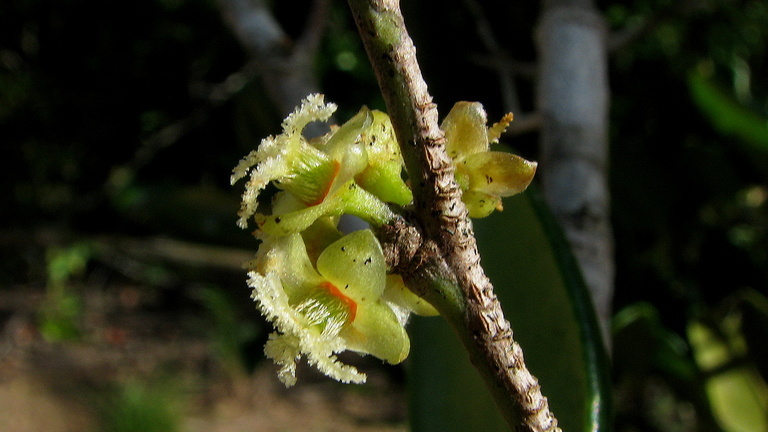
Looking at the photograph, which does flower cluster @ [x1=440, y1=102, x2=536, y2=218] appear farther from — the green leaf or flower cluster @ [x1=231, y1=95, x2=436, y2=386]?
the green leaf

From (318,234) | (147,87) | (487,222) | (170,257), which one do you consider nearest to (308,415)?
(170,257)

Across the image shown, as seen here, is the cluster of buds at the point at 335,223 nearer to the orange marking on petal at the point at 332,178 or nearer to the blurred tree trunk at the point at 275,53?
the orange marking on petal at the point at 332,178

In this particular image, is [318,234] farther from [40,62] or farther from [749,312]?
[40,62]

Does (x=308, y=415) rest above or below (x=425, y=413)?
below

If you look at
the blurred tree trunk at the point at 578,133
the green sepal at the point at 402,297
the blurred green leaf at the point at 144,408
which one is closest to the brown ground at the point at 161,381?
the blurred green leaf at the point at 144,408

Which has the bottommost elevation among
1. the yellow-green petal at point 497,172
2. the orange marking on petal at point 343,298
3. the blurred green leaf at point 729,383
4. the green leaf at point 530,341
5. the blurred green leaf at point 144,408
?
the blurred green leaf at point 729,383

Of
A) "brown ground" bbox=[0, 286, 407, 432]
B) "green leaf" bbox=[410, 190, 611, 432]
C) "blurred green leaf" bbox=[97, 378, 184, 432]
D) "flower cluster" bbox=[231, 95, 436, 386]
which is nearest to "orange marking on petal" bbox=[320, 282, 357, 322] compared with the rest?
"flower cluster" bbox=[231, 95, 436, 386]
